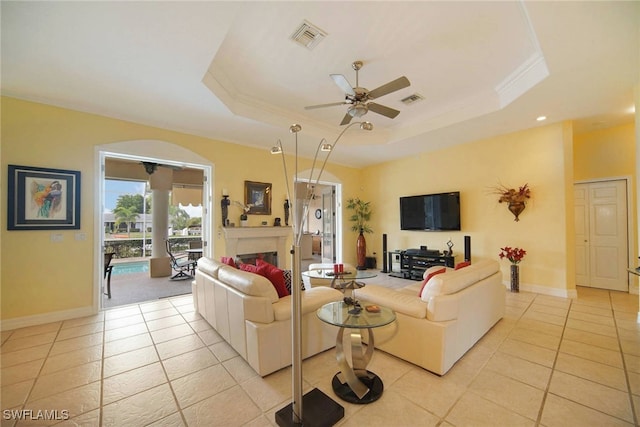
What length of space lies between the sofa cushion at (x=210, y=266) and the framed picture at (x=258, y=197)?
6.72ft

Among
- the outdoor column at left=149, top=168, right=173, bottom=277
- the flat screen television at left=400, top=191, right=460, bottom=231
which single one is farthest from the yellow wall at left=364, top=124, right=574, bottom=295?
the outdoor column at left=149, top=168, right=173, bottom=277

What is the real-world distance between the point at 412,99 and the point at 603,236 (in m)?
4.41

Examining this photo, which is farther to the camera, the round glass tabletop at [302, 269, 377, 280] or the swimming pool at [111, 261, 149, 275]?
the swimming pool at [111, 261, 149, 275]

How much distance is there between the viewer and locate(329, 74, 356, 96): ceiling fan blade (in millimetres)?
2449

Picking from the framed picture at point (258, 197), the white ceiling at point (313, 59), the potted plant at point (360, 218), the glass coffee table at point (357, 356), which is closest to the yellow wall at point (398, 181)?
the framed picture at point (258, 197)

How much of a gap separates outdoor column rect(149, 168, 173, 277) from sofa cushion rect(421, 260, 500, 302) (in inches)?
244

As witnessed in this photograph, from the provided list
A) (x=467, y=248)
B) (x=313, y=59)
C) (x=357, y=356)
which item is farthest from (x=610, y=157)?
(x=357, y=356)

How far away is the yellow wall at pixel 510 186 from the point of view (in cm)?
425

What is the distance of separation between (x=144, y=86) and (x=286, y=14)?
2003 mm

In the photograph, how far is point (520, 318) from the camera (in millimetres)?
3334

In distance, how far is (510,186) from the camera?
4.76 meters

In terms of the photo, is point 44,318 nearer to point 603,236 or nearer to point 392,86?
point 392,86

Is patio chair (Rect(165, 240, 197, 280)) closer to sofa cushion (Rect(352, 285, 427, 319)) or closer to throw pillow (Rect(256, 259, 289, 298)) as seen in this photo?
throw pillow (Rect(256, 259, 289, 298))

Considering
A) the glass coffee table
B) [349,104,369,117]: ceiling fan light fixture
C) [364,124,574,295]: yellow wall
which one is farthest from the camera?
[364,124,574,295]: yellow wall
